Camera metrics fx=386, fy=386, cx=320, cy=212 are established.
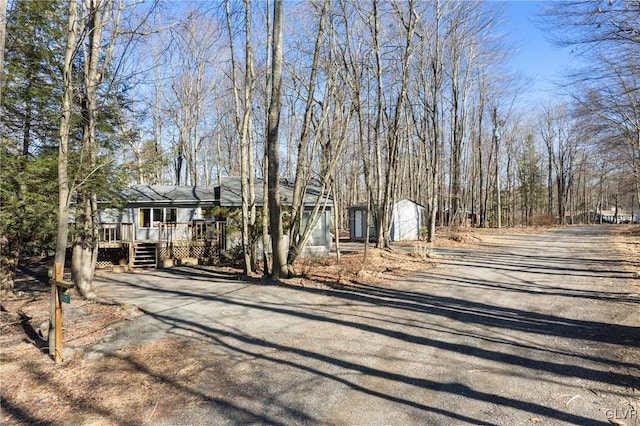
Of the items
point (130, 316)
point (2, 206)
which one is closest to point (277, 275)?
point (130, 316)

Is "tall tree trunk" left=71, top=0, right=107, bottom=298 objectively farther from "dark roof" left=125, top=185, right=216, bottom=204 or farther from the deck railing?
"dark roof" left=125, top=185, right=216, bottom=204

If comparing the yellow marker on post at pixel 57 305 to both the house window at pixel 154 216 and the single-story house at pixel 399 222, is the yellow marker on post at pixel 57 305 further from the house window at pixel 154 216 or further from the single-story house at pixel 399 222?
the single-story house at pixel 399 222

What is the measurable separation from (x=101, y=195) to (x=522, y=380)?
810 cm

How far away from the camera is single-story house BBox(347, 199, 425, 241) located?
24.3 m

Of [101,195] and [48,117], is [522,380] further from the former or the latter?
[48,117]

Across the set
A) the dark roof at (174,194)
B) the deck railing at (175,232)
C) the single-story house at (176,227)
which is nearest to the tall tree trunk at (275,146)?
the single-story house at (176,227)

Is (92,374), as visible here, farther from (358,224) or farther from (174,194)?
(358,224)

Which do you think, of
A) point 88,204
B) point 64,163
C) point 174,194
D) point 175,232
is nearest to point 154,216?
point 174,194

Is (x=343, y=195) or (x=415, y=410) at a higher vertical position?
(x=343, y=195)

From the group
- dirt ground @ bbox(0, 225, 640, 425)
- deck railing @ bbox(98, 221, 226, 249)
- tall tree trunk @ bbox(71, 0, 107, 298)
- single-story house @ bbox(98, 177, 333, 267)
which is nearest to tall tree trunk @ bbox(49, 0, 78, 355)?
dirt ground @ bbox(0, 225, 640, 425)

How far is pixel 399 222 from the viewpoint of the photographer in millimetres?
24500

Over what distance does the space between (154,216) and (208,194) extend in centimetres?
267

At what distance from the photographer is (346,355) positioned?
175 inches

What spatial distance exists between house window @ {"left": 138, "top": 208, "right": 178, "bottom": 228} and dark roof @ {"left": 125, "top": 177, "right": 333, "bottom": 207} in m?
0.50
